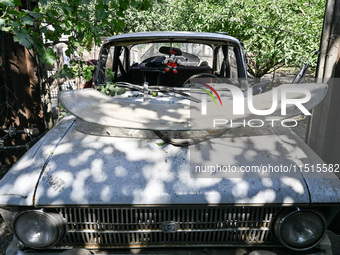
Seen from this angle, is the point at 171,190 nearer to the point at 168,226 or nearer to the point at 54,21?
the point at 168,226

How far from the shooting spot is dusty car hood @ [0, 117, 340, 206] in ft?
6.35

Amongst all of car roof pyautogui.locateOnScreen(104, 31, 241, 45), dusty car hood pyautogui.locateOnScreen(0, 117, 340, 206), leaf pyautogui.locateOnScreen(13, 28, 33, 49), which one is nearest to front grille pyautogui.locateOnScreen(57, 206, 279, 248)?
dusty car hood pyautogui.locateOnScreen(0, 117, 340, 206)

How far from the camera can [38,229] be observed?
199 centimetres

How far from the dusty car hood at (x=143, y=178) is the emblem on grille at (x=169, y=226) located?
0.19 metres

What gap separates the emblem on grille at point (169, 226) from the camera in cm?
201

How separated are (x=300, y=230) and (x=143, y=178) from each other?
1120 millimetres

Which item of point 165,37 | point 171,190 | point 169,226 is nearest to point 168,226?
point 169,226

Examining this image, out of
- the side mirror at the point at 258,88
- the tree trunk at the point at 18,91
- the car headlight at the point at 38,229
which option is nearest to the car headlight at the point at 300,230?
the car headlight at the point at 38,229

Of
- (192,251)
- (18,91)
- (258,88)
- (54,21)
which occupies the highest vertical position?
(54,21)

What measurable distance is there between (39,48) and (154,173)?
2.04m

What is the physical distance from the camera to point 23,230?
77.9 inches

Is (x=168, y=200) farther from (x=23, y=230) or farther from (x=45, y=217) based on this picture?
(x=23, y=230)

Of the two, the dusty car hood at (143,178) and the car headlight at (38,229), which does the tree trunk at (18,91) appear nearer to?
the dusty car hood at (143,178)

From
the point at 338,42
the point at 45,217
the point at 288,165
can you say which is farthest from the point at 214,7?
the point at 45,217
